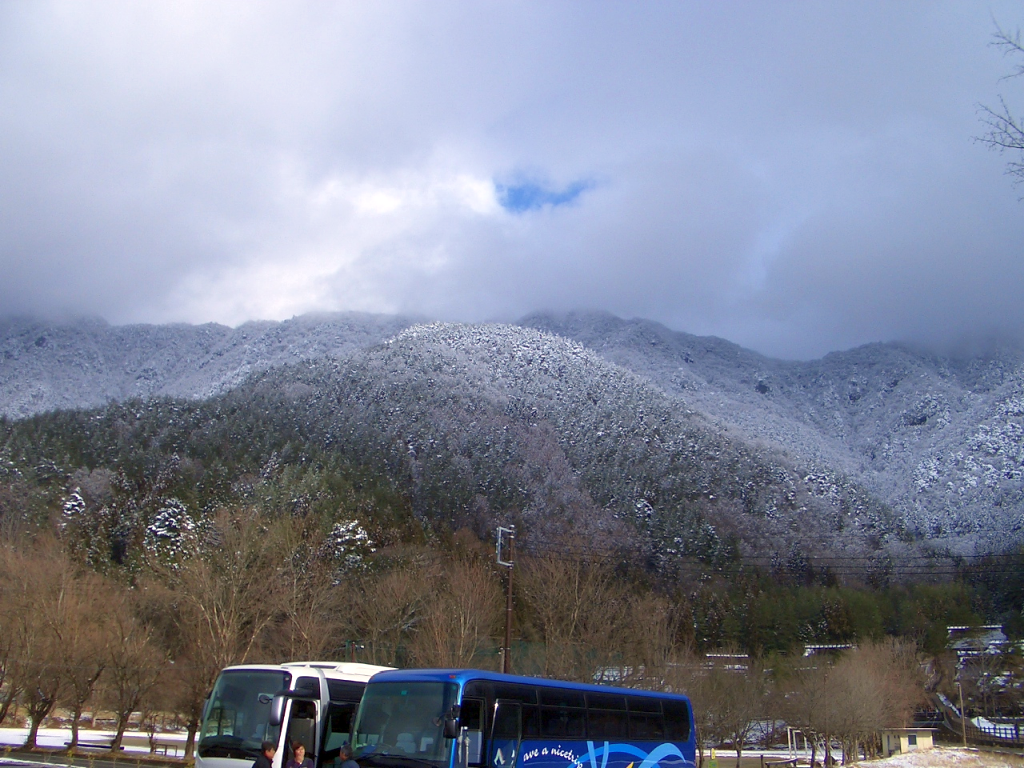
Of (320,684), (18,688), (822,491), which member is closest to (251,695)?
(320,684)

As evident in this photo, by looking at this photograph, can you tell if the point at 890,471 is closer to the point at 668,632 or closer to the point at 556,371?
the point at 556,371

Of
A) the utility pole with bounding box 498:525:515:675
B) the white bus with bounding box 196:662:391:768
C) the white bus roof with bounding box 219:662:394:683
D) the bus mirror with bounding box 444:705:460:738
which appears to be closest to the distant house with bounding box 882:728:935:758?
the utility pole with bounding box 498:525:515:675

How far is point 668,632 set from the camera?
5206 cm

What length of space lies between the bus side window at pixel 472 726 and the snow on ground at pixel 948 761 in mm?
26278

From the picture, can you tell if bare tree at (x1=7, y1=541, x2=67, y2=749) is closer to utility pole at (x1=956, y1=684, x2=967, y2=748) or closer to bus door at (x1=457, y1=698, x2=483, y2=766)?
bus door at (x1=457, y1=698, x2=483, y2=766)

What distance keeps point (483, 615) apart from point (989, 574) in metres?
60.8

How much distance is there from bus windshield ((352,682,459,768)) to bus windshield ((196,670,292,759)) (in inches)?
95.3

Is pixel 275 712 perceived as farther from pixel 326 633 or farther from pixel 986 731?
pixel 986 731

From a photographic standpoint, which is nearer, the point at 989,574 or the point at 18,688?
the point at 18,688

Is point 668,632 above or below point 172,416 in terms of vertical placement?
below

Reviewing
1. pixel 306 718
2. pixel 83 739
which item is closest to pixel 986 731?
pixel 83 739

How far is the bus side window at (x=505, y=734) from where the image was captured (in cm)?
1473

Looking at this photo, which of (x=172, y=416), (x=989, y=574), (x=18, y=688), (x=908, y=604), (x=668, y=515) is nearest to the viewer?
(x=18, y=688)

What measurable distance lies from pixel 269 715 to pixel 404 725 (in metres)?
3.24
